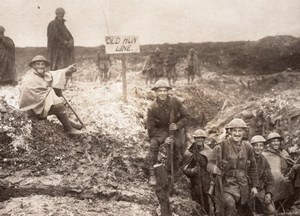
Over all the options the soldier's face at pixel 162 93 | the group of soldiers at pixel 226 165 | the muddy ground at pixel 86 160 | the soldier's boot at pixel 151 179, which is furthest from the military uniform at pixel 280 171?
the soldier's face at pixel 162 93

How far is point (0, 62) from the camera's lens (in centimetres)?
1055

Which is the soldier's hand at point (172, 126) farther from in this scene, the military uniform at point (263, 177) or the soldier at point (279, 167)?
the soldier at point (279, 167)

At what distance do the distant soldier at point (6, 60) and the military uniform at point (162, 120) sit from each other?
18.7ft

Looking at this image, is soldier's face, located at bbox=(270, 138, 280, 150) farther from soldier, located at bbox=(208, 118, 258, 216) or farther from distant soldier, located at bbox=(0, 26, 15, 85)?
distant soldier, located at bbox=(0, 26, 15, 85)

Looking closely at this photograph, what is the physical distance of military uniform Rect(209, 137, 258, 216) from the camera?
203 inches

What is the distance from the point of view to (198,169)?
627 centimetres

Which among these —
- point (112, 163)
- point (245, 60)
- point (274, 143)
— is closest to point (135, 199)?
point (112, 163)

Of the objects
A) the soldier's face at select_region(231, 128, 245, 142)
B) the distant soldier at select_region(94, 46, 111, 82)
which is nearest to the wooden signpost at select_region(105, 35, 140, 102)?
the soldier's face at select_region(231, 128, 245, 142)

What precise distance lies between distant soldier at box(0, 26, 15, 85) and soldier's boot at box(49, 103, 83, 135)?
4.33m

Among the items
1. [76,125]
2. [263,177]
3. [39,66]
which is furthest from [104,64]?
[263,177]

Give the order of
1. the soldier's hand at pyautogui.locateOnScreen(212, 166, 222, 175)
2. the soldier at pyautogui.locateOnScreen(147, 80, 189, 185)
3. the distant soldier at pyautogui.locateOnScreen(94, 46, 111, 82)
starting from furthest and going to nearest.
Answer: the distant soldier at pyautogui.locateOnScreen(94, 46, 111, 82) < the soldier at pyautogui.locateOnScreen(147, 80, 189, 185) < the soldier's hand at pyautogui.locateOnScreen(212, 166, 222, 175)

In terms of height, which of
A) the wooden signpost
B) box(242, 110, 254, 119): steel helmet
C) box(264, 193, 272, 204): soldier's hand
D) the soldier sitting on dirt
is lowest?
box(264, 193, 272, 204): soldier's hand

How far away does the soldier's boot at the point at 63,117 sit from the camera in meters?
6.79

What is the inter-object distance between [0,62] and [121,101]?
154 inches
